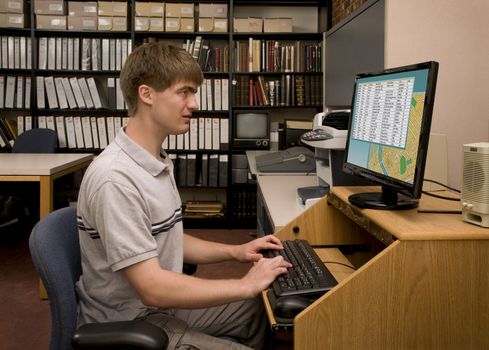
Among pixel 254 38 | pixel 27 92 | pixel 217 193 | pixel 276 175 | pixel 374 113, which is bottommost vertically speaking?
pixel 217 193

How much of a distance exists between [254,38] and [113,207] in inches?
150

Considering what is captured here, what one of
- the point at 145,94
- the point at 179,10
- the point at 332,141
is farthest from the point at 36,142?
the point at 145,94

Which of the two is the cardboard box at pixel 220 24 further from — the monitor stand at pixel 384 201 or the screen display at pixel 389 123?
the monitor stand at pixel 384 201

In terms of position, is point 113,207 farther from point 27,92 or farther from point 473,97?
point 27,92

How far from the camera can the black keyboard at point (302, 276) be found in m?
1.15

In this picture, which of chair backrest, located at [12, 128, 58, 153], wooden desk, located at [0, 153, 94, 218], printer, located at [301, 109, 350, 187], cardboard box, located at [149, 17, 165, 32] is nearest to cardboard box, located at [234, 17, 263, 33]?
cardboard box, located at [149, 17, 165, 32]

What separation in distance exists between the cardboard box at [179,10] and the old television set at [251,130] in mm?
964

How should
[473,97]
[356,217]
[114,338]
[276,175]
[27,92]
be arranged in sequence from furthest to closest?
[27,92], [276,175], [473,97], [356,217], [114,338]

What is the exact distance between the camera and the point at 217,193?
502 cm

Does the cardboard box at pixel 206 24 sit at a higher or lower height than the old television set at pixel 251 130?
higher

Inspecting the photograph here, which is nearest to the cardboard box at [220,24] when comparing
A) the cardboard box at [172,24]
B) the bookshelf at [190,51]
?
the bookshelf at [190,51]

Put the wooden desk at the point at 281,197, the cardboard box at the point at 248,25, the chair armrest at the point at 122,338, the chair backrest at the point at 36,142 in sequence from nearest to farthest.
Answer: the chair armrest at the point at 122,338
the wooden desk at the point at 281,197
the chair backrest at the point at 36,142
the cardboard box at the point at 248,25

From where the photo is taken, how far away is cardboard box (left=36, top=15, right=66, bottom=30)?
14.8 feet

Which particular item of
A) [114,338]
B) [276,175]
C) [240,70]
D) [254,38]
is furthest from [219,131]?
[114,338]
